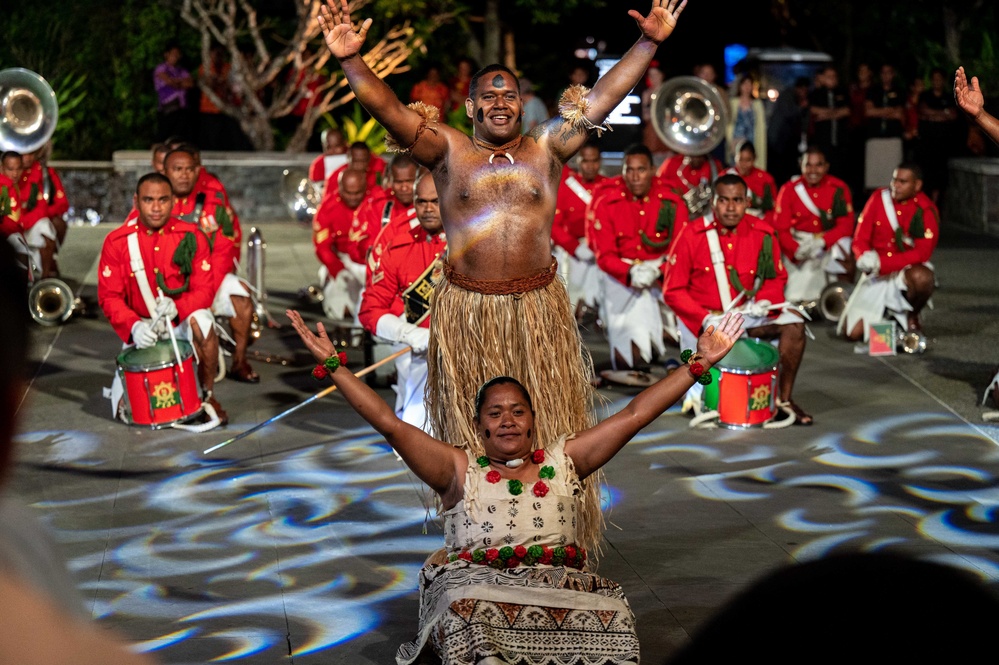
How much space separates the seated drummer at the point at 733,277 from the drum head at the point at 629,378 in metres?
0.73

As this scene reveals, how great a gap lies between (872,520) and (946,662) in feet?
16.6

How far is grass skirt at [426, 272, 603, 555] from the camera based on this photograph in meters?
5.21

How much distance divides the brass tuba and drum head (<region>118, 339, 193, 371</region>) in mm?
5287

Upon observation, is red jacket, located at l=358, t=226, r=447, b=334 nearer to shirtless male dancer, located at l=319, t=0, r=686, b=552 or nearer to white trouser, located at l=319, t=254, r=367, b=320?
shirtless male dancer, located at l=319, t=0, r=686, b=552

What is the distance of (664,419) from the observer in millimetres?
8125

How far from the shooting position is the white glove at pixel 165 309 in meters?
7.82

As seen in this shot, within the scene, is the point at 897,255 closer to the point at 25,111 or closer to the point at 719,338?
the point at 719,338

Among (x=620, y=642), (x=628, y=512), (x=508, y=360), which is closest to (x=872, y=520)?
(x=628, y=512)

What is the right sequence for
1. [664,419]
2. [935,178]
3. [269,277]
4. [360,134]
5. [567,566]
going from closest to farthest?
[567,566], [664,419], [269,277], [935,178], [360,134]

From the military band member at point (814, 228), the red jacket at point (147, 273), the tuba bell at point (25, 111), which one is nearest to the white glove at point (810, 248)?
the military band member at point (814, 228)

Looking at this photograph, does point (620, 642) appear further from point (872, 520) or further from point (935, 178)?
point (935, 178)

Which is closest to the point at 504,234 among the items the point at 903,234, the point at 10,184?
the point at 903,234

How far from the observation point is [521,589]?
4.25 meters

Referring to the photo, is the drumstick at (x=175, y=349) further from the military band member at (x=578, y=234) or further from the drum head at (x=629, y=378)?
the military band member at (x=578, y=234)
